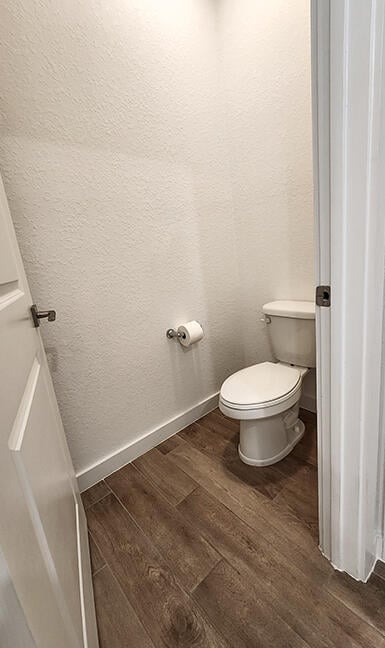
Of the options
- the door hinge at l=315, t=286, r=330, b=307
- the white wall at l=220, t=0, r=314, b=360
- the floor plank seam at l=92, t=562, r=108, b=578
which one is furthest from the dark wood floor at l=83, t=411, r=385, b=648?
the white wall at l=220, t=0, r=314, b=360

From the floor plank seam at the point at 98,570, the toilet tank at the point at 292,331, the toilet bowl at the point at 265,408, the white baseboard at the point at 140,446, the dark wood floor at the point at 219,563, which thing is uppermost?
the toilet tank at the point at 292,331

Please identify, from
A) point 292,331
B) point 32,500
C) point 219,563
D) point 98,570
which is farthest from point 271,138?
point 98,570

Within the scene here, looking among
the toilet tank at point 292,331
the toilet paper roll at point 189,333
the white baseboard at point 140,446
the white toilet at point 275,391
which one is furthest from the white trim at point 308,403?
the toilet paper roll at point 189,333

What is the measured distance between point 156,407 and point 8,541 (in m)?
1.27

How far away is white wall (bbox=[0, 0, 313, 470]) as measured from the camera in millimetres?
1108

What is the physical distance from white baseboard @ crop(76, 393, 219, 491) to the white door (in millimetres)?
562

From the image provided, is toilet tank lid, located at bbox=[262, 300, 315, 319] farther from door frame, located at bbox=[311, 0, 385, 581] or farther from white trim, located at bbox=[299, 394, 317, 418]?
door frame, located at bbox=[311, 0, 385, 581]

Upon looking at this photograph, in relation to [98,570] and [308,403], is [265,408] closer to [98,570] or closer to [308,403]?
[308,403]

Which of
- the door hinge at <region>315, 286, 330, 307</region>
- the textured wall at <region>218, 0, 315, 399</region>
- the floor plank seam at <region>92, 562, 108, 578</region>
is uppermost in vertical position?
the textured wall at <region>218, 0, 315, 399</region>

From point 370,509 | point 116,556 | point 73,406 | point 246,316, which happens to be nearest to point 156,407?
point 73,406

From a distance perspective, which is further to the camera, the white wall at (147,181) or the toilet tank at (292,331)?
the toilet tank at (292,331)

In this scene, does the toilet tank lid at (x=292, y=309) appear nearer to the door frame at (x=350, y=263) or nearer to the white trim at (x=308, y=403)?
the white trim at (x=308, y=403)

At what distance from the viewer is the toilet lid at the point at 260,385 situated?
4.26 feet

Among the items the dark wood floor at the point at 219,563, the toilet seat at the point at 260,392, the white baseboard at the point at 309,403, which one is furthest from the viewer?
the white baseboard at the point at 309,403
